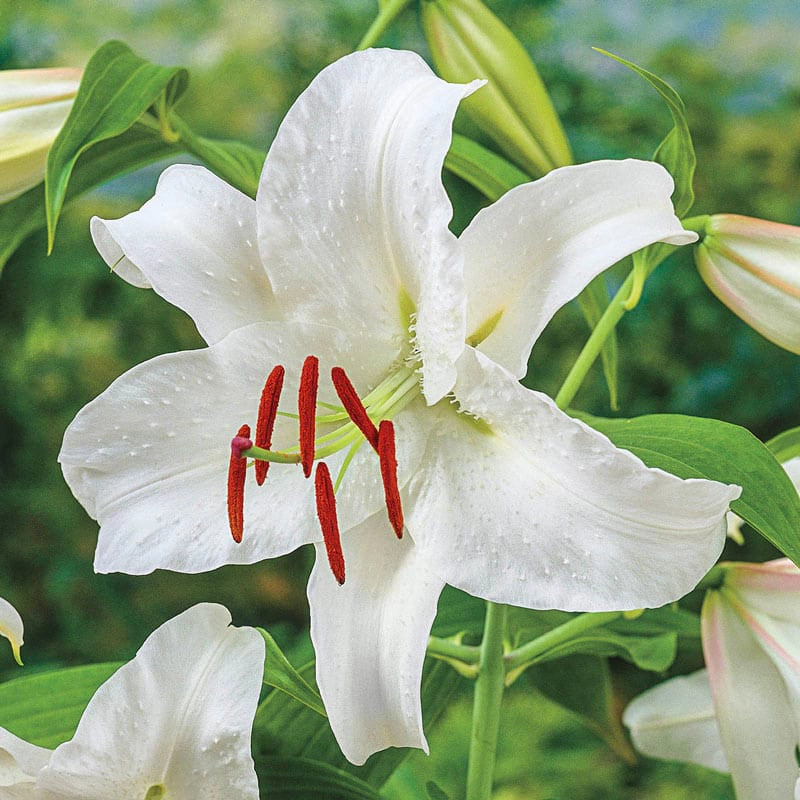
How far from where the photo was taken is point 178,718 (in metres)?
0.31

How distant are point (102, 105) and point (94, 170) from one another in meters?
0.06

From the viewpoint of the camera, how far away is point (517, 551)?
286 mm

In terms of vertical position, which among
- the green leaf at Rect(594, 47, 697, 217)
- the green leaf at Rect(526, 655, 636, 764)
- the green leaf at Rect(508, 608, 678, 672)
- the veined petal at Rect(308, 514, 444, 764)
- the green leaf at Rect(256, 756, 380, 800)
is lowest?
the green leaf at Rect(526, 655, 636, 764)

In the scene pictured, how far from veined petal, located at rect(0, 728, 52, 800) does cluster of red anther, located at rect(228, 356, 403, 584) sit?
0.11 meters

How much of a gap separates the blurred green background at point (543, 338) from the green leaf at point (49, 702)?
3.07ft

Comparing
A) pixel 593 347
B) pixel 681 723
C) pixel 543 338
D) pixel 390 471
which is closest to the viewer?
pixel 390 471

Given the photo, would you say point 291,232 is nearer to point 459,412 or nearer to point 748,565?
point 459,412

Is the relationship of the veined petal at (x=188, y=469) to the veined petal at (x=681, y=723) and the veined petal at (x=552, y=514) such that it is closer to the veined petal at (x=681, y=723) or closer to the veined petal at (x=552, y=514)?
the veined petal at (x=552, y=514)

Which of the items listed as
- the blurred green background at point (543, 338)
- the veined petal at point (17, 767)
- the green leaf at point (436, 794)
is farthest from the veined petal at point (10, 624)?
the blurred green background at point (543, 338)

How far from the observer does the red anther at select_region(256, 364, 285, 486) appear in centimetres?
29

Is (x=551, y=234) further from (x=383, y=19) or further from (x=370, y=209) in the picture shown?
(x=383, y=19)

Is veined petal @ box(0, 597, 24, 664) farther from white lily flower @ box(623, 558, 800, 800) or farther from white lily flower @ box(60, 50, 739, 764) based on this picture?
white lily flower @ box(623, 558, 800, 800)

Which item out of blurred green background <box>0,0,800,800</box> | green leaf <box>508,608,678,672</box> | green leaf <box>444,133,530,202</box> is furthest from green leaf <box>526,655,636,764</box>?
blurred green background <box>0,0,800,800</box>

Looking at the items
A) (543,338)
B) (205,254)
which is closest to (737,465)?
(205,254)
